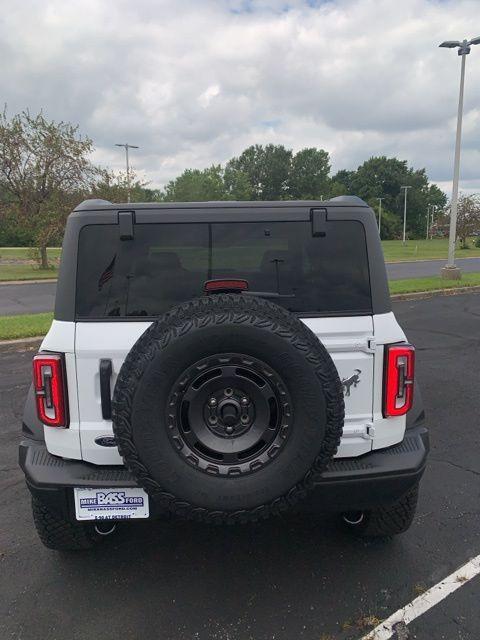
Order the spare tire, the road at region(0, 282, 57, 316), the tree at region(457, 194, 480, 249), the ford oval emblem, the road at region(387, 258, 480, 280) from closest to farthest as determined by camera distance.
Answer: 1. the spare tire
2. the ford oval emblem
3. the road at region(0, 282, 57, 316)
4. the road at region(387, 258, 480, 280)
5. the tree at region(457, 194, 480, 249)

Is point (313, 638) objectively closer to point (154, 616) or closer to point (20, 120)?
point (154, 616)

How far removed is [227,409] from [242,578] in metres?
1.10

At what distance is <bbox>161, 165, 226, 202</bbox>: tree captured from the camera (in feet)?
226

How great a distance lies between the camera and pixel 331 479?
2.24 metres

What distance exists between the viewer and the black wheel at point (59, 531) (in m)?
2.51

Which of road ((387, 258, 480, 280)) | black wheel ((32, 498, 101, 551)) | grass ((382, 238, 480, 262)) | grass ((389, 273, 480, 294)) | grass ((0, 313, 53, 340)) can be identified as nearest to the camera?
black wheel ((32, 498, 101, 551))

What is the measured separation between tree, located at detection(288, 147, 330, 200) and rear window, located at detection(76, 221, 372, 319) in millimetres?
97994

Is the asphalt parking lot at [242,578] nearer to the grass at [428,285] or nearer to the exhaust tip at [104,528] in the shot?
the exhaust tip at [104,528]

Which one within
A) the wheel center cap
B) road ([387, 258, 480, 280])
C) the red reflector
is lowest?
road ([387, 258, 480, 280])

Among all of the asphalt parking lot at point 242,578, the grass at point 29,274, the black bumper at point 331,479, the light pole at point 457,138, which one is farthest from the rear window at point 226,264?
the grass at point 29,274

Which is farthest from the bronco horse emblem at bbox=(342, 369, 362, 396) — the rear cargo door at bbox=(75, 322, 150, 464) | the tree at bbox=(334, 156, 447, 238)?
the tree at bbox=(334, 156, 447, 238)

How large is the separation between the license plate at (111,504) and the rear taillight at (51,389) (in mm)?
348

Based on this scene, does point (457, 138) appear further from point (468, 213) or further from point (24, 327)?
point (468, 213)

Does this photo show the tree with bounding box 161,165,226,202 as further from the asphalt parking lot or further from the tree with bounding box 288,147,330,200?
the asphalt parking lot
